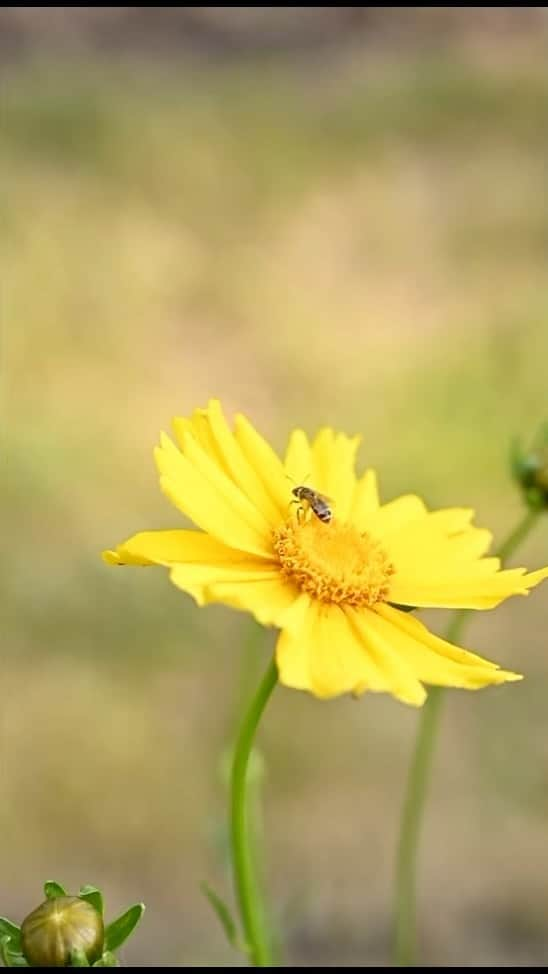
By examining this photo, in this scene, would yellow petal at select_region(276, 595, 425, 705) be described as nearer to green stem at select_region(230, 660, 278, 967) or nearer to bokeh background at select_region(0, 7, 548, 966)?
green stem at select_region(230, 660, 278, 967)

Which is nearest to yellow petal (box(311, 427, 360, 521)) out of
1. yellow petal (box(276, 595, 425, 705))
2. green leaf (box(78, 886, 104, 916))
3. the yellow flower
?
the yellow flower

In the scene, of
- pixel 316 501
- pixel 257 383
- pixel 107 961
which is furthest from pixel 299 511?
pixel 257 383

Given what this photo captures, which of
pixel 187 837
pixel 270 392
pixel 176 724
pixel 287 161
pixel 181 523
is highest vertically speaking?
pixel 287 161

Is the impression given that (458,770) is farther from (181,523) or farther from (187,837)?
(181,523)

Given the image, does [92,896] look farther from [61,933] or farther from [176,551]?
[176,551]

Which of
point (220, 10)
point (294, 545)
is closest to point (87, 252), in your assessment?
point (220, 10)

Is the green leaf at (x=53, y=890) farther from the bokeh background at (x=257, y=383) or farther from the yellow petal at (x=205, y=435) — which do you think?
the bokeh background at (x=257, y=383)

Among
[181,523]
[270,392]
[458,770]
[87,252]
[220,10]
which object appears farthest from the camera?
[220,10]
